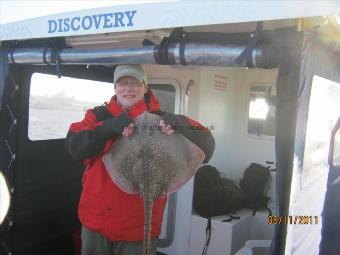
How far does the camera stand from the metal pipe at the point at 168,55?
6.27 ft

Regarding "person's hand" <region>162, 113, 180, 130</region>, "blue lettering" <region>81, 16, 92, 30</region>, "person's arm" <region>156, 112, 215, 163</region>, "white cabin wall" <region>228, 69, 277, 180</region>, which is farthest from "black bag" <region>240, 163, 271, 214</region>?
"blue lettering" <region>81, 16, 92, 30</region>

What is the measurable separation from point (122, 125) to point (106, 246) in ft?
3.12

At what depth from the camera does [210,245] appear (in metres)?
4.12

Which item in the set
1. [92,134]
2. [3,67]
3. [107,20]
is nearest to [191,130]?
[92,134]

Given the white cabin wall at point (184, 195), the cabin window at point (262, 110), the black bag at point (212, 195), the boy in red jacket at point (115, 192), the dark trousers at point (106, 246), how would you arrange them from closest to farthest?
the boy in red jacket at point (115, 192)
the dark trousers at point (106, 246)
the black bag at point (212, 195)
the white cabin wall at point (184, 195)
the cabin window at point (262, 110)

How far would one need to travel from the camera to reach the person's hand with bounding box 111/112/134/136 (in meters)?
2.08

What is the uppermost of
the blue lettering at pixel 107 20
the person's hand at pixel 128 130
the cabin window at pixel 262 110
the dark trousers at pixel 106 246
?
the blue lettering at pixel 107 20

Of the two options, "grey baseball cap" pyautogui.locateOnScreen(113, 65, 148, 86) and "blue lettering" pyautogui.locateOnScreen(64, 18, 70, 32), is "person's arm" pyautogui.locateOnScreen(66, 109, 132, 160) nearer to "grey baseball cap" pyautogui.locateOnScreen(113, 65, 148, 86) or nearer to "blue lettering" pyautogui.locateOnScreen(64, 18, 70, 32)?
"grey baseball cap" pyautogui.locateOnScreen(113, 65, 148, 86)

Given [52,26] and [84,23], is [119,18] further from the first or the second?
[52,26]

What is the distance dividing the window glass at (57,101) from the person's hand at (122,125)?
202cm

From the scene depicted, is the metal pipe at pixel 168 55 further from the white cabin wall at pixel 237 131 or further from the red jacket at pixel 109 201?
the white cabin wall at pixel 237 131

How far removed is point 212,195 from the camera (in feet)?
14.0

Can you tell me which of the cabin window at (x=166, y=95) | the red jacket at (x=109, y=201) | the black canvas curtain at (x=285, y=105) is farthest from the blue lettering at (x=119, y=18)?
the cabin window at (x=166, y=95)

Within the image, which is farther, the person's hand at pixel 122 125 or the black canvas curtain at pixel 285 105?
the person's hand at pixel 122 125
